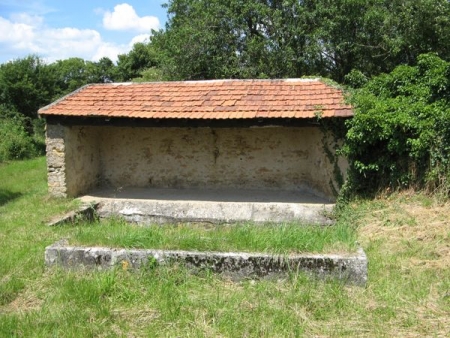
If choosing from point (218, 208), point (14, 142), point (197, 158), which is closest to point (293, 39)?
point (197, 158)

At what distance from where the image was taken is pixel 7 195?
11.5 m

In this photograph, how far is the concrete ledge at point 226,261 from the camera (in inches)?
193

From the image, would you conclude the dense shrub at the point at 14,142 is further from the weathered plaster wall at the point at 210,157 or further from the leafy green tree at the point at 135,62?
the leafy green tree at the point at 135,62

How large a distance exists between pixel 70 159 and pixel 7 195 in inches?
111

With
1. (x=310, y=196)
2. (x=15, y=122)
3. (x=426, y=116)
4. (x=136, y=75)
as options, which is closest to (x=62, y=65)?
(x=136, y=75)

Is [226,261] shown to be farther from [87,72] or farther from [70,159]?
[87,72]

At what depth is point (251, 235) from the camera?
5.55 meters

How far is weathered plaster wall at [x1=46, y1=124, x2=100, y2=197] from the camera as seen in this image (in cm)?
984

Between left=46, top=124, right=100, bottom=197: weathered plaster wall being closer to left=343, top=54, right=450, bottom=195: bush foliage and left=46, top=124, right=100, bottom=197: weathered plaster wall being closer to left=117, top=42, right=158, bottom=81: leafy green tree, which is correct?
left=343, top=54, right=450, bottom=195: bush foliage

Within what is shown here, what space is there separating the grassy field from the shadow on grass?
4825mm

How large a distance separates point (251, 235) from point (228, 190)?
5.55m

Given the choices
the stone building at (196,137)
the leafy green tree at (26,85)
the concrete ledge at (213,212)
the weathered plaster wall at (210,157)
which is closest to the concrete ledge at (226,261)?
the concrete ledge at (213,212)

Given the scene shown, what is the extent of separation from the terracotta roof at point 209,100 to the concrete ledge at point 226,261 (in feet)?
14.5

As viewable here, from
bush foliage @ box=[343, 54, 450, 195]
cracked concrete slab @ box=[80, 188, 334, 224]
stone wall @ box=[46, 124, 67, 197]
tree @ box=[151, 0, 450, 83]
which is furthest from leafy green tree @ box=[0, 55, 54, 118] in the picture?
bush foliage @ box=[343, 54, 450, 195]
